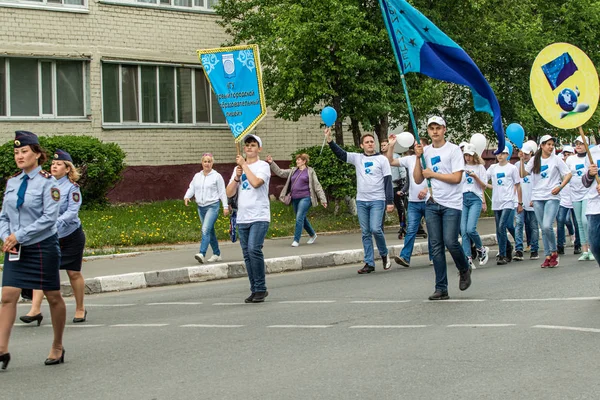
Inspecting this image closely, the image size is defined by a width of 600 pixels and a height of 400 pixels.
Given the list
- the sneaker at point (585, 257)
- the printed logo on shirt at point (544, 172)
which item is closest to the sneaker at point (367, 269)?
the printed logo on shirt at point (544, 172)

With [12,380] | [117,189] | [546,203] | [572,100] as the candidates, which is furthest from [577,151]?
[117,189]

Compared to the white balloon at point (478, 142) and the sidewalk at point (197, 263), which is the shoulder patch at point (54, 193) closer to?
the sidewalk at point (197, 263)

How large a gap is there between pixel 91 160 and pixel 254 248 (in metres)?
12.9

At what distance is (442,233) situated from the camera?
10.3m

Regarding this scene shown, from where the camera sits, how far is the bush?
22.5m

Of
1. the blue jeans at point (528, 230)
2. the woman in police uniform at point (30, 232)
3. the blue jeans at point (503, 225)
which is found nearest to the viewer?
the woman in police uniform at point (30, 232)

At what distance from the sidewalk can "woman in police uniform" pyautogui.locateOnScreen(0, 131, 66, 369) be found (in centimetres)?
537

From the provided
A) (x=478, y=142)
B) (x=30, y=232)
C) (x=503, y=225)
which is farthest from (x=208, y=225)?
(x=30, y=232)

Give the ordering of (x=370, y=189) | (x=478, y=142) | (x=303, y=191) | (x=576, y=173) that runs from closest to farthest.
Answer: (x=370, y=189), (x=478, y=142), (x=576, y=173), (x=303, y=191)

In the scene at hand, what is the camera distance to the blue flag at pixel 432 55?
11.2m

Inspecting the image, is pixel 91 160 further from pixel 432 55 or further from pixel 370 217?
pixel 432 55

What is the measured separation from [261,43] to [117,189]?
5833 millimetres

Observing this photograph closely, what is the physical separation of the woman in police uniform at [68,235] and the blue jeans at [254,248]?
1.95 m

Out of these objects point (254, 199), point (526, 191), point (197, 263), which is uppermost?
point (526, 191)
